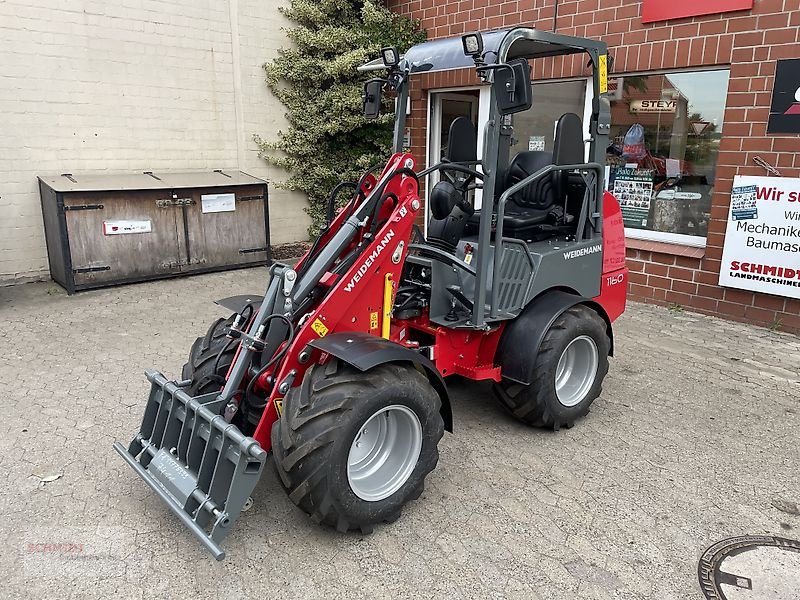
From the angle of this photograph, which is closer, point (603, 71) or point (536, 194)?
point (603, 71)

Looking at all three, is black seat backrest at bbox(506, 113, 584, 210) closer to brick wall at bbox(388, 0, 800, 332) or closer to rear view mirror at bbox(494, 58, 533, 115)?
rear view mirror at bbox(494, 58, 533, 115)

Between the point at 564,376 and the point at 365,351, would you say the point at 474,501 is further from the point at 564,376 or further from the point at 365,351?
the point at 564,376

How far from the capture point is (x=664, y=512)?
10.4ft

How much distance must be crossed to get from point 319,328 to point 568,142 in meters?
2.00

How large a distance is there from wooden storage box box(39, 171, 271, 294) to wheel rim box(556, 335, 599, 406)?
541cm

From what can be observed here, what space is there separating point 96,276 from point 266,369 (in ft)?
17.1

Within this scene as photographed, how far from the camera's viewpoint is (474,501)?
3227 millimetres

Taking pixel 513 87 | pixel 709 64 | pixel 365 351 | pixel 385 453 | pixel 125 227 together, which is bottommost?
pixel 385 453

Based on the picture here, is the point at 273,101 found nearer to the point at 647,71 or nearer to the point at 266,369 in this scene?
the point at 647,71

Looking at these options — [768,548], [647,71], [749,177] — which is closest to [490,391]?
[768,548]

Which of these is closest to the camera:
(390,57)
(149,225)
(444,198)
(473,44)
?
(473,44)

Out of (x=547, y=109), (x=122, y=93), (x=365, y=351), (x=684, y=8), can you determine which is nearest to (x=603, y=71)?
(x=365, y=351)

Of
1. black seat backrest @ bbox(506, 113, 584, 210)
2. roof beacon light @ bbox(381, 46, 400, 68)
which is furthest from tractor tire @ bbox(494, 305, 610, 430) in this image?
roof beacon light @ bbox(381, 46, 400, 68)

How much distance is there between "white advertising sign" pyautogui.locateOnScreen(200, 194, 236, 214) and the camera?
7.89 metres
